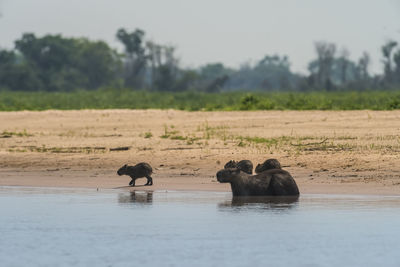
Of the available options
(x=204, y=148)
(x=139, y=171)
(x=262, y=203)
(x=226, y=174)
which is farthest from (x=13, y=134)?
(x=262, y=203)

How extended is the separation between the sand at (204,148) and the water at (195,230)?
1.82 metres

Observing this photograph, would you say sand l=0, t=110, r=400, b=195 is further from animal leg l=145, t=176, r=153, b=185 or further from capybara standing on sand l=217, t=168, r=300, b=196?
capybara standing on sand l=217, t=168, r=300, b=196

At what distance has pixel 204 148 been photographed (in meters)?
21.3

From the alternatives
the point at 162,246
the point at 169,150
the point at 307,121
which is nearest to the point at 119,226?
the point at 162,246

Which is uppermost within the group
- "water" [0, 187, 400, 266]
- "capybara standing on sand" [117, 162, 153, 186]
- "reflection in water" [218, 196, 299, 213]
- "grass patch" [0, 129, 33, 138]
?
"grass patch" [0, 129, 33, 138]

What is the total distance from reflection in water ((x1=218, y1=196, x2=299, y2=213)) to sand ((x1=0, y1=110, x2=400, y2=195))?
1189 mm

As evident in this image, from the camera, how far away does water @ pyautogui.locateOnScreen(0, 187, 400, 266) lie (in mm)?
11117

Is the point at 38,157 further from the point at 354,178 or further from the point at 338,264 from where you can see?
the point at 338,264

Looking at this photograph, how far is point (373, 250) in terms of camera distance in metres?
11.4

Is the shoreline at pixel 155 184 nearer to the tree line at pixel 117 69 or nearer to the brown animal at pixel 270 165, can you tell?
the brown animal at pixel 270 165

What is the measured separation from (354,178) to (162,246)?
654 centimetres

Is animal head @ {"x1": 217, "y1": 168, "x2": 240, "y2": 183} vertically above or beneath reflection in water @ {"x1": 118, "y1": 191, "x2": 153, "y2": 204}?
above

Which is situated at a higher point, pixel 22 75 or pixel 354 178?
pixel 22 75

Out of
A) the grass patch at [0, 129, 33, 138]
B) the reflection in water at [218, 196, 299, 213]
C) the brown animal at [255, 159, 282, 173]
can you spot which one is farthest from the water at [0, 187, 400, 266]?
the grass patch at [0, 129, 33, 138]
